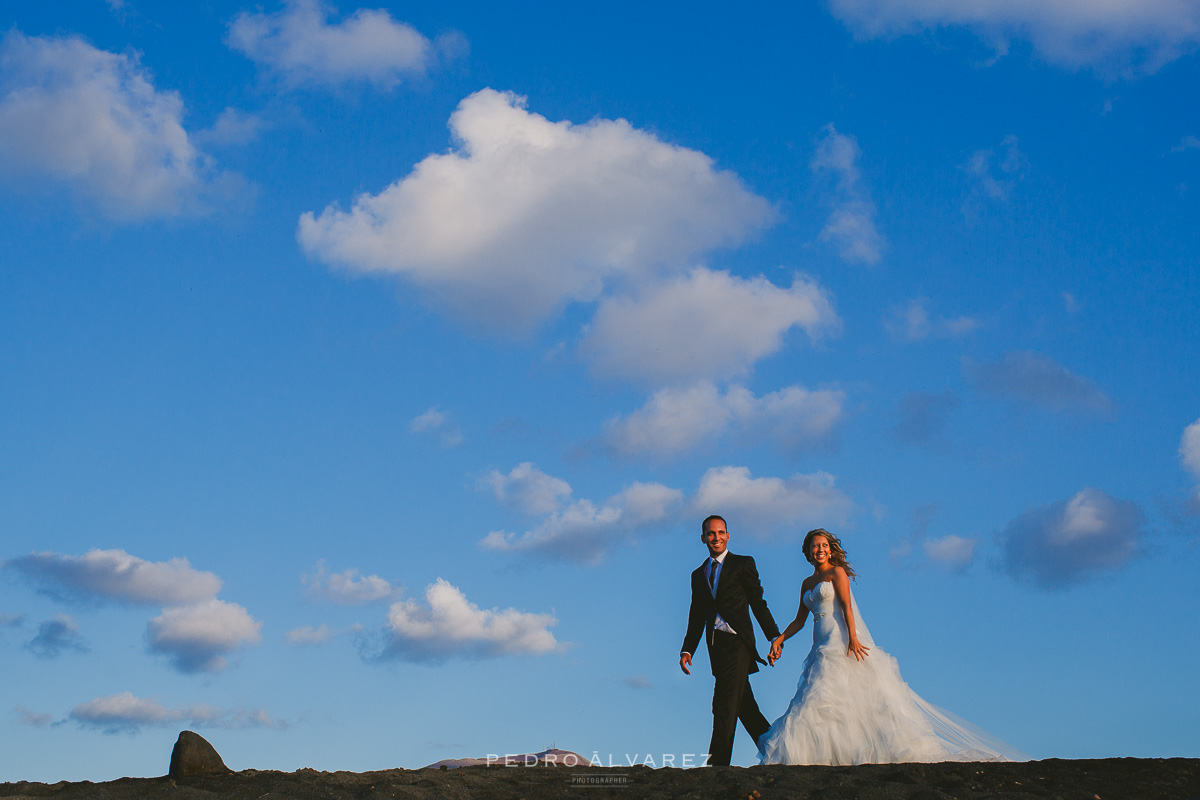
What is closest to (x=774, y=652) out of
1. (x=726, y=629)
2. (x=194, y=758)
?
(x=726, y=629)

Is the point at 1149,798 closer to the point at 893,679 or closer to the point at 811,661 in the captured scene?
the point at 893,679

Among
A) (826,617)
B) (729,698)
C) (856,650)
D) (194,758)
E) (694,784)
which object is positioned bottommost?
(694,784)

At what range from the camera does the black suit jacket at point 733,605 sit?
11.5m

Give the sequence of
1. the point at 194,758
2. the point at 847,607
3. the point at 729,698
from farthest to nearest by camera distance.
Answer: the point at 847,607, the point at 729,698, the point at 194,758

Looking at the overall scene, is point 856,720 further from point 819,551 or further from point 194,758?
point 194,758

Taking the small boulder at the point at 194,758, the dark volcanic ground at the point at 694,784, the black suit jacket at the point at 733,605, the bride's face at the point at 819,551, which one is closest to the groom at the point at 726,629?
the black suit jacket at the point at 733,605

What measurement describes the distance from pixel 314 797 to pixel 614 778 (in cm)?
268

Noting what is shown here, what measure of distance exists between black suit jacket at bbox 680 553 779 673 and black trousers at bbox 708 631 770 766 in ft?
0.36

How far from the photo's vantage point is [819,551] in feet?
39.0

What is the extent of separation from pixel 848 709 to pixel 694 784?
2364mm

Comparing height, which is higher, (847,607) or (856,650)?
(847,607)

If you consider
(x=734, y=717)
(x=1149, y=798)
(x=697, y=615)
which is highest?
(x=697, y=615)

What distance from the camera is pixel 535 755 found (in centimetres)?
1121

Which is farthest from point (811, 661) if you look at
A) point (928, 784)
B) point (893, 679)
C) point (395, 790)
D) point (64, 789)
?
point (64, 789)
